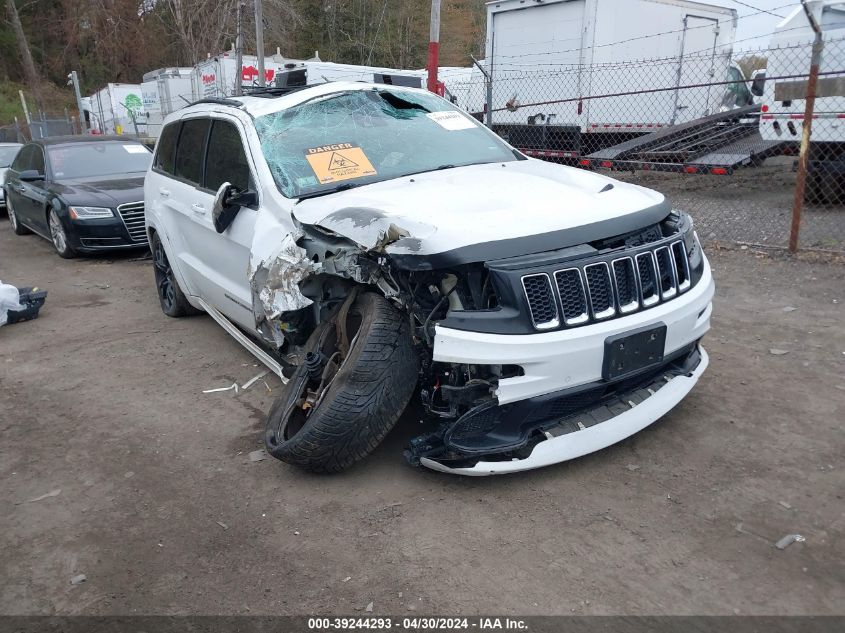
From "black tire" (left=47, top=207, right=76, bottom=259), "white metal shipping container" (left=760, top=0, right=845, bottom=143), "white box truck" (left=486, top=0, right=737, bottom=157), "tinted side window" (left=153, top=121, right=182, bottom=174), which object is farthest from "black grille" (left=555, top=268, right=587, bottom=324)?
"white box truck" (left=486, top=0, right=737, bottom=157)

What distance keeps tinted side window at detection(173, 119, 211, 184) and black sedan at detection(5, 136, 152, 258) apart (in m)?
3.58

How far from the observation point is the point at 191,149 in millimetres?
5160

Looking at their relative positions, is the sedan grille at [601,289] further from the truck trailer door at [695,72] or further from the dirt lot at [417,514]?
the truck trailer door at [695,72]

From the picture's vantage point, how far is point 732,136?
37.4ft

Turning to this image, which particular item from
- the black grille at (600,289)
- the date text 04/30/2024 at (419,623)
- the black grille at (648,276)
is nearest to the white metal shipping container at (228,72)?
the black grille at (648,276)

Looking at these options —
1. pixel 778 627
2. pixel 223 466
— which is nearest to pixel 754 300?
pixel 778 627

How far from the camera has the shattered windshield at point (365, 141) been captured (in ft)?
13.1

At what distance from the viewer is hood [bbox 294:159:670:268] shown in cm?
293

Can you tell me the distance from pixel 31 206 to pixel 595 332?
31.1 ft

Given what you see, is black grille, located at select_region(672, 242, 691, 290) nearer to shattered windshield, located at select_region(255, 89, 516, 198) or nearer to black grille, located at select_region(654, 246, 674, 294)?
black grille, located at select_region(654, 246, 674, 294)

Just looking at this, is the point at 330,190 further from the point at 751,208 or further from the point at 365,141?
the point at 751,208

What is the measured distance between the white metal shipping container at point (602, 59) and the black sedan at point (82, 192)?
7.00 meters

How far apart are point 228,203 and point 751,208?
8.30 metres

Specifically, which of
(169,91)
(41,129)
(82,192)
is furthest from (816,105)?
(41,129)
